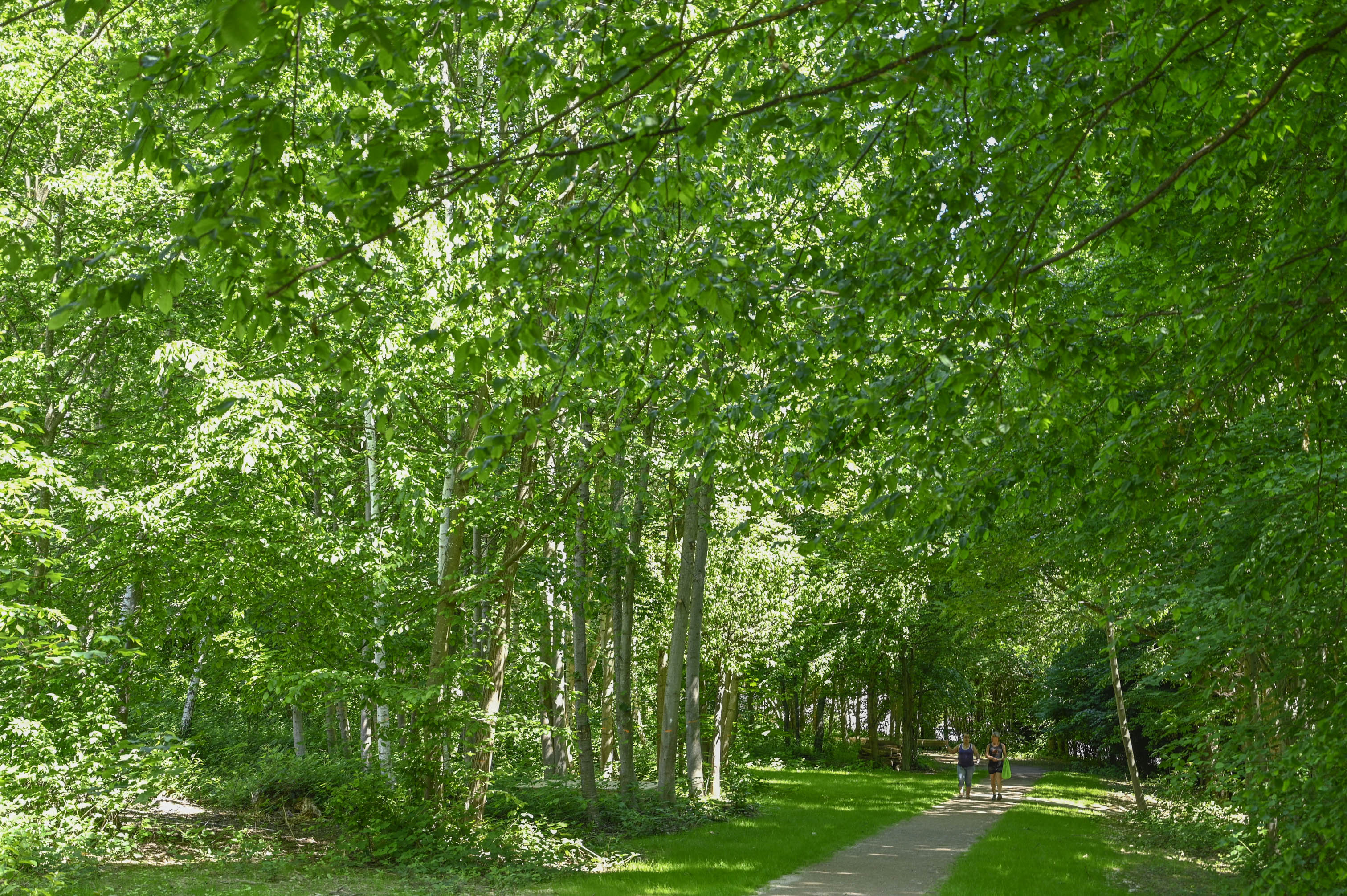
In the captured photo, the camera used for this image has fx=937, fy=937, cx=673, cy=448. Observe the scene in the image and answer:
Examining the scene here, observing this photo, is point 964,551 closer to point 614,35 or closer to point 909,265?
point 909,265

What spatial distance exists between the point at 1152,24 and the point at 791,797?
17.5 meters

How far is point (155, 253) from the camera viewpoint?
10.3 feet

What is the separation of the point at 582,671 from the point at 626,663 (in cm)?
139

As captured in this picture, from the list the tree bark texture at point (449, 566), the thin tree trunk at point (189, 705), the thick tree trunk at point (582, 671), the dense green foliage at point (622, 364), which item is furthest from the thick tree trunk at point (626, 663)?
the thin tree trunk at point (189, 705)

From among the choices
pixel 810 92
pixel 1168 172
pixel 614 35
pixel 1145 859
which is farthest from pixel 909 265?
pixel 1145 859

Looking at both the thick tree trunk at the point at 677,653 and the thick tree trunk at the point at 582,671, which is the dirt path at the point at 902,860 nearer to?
the thick tree trunk at the point at 677,653

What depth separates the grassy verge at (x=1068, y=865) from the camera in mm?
10297

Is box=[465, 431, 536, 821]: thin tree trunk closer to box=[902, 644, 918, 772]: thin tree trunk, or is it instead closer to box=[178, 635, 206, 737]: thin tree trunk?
box=[178, 635, 206, 737]: thin tree trunk

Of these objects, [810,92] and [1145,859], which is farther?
[1145,859]

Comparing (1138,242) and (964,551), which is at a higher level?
(1138,242)

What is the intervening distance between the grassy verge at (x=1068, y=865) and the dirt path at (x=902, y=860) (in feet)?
0.93

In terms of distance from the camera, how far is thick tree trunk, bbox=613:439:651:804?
603 inches

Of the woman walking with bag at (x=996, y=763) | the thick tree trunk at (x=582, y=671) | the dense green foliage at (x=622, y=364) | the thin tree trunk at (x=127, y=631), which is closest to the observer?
the dense green foliage at (x=622, y=364)

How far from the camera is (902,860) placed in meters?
12.2
